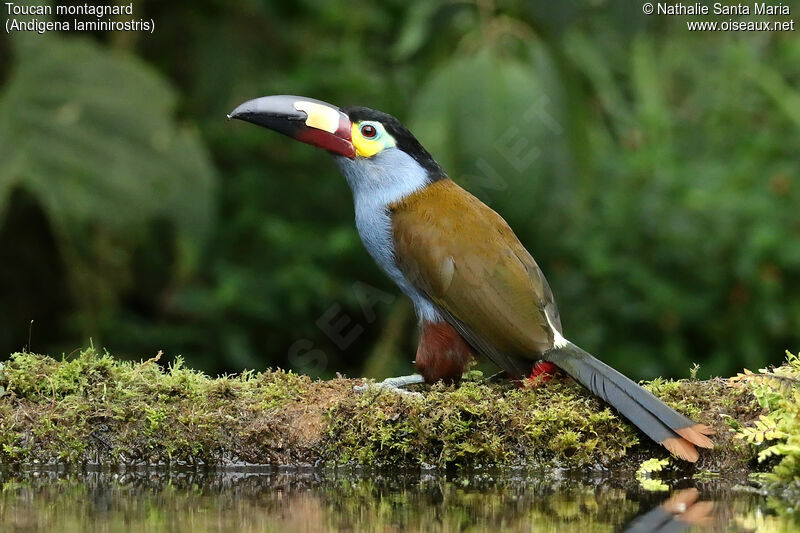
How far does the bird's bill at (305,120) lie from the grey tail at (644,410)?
4.20ft

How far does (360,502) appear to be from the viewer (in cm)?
335

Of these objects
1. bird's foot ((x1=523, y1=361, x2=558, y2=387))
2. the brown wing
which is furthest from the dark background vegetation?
bird's foot ((x1=523, y1=361, x2=558, y2=387))

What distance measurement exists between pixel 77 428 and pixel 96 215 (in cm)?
218

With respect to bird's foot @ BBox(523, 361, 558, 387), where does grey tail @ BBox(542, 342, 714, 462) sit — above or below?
below

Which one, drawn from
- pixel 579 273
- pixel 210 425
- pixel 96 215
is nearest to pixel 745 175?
pixel 579 273

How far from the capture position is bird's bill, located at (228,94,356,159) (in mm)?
4504

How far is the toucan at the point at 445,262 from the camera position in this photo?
3.97 metres

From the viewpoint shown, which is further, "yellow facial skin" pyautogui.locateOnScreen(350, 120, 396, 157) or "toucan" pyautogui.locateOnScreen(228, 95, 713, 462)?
"yellow facial skin" pyautogui.locateOnScreen(350, 120, 396, 157)

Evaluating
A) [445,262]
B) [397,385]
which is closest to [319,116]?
[445,262]

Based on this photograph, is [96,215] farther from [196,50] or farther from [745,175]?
[745,175]

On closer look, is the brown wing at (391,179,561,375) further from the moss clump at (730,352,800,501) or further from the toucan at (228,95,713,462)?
the moss clump at (730,352,800,501)
